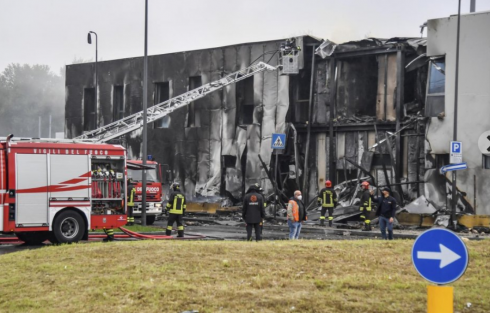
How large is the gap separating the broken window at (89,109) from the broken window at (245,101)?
447 inches

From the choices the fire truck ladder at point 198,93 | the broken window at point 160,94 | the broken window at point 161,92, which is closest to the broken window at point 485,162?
the fire truck ladder at point 198,93

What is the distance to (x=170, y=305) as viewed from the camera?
9.43 meters

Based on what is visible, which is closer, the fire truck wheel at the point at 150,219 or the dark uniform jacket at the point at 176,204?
the dark uniform jacket at the point at 176,204

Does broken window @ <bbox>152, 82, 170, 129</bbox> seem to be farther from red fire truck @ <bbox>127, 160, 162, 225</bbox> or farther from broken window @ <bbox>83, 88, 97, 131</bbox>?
red fire truck @ <bbox>127, 160, 162, 225</bbox>

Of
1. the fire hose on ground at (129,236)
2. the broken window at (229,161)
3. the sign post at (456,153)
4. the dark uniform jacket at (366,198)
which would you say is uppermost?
the sign post at (456,153)

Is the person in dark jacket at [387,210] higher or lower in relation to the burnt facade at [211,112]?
lower

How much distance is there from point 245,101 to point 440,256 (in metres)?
31.1

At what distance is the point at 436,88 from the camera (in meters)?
30.0

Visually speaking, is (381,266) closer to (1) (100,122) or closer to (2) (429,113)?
(2) (429,113)

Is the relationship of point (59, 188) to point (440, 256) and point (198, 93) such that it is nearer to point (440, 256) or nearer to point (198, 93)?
point (440, 256)

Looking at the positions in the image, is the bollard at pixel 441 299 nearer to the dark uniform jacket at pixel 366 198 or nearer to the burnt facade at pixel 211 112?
the dark uniform jacket at pixel 366 198

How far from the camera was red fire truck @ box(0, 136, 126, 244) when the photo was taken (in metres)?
18.4

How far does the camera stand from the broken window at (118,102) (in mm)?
42906

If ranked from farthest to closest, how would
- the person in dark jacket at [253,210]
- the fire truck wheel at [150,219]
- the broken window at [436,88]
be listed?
the broken window at [436,88] < the fire truck wheel at [150,219] < the person in dark jacket at [253,210]
